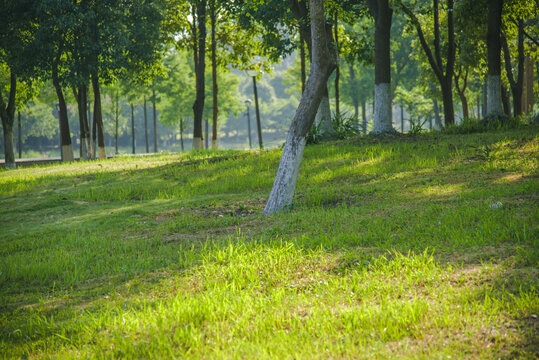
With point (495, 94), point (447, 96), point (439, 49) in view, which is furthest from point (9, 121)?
point (495, 94)

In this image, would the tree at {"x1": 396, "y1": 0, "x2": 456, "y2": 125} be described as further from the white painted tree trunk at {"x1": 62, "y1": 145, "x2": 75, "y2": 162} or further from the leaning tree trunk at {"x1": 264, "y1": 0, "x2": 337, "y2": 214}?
the white painted tree trunk at {"x1": 62, "y1": 145, "x2": 75, "y2": 162}

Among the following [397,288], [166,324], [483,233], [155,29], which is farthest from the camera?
[155,29]

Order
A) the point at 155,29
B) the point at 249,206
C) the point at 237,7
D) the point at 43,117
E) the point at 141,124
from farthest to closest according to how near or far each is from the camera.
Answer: the point at 141,124
the point at 43,117
the point at 155,29
the point at 237,7
the point at 249,206

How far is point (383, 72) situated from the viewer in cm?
1573

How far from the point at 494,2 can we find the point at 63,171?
16.3 meters

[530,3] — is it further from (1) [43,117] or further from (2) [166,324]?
(1) [43,117]

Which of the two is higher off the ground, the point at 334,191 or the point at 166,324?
the point at 334,191

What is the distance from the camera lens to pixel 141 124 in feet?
286

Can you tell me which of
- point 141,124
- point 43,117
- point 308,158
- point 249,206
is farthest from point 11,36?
point 141,124

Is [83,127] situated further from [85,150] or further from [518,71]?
[518,71]

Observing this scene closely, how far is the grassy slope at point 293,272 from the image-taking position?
3484 mm

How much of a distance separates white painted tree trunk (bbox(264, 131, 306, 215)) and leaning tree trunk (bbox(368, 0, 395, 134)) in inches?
319

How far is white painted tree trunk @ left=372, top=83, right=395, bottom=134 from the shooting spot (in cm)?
1580

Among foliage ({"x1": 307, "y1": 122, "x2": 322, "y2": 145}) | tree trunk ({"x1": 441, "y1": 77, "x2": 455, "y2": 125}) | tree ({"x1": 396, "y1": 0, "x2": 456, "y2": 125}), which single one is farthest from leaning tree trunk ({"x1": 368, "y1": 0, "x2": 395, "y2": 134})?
tree trunk ({"x1": 441, "y1": 77, "x2": 455, "y2": 125})
